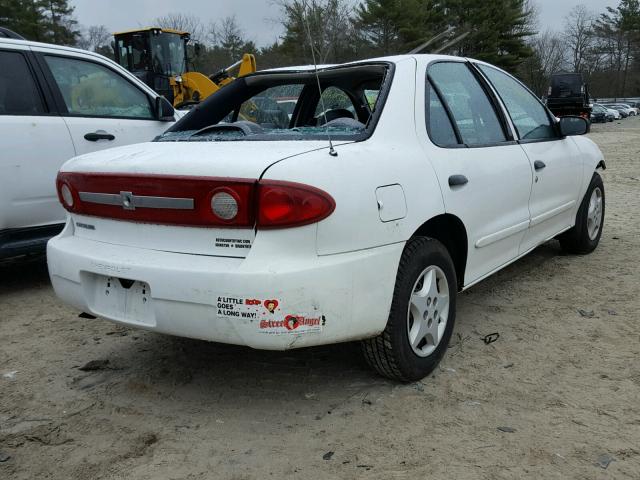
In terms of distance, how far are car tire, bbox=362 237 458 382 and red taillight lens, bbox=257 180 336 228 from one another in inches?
22.3

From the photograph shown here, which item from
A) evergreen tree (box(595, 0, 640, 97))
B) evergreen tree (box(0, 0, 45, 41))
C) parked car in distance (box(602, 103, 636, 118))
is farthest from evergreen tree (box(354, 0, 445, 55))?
evergreen tree (box(595, 0, 640, 97))

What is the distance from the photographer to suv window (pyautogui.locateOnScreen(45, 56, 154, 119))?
4.70m

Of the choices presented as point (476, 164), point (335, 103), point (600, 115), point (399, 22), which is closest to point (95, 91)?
point (335, 103)

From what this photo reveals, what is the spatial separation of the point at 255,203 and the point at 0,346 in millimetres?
2170

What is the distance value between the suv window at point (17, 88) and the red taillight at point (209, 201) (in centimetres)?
207

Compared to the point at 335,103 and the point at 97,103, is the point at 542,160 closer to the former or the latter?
the point at 335,103

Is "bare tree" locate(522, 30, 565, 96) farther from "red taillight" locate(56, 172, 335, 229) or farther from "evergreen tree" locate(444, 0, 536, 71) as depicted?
"red taillight" locate(56, 172, 335, 229)

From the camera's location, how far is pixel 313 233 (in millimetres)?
2303

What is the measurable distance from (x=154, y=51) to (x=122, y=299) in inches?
562

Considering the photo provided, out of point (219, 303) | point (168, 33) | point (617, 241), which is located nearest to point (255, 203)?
point (219, 303)

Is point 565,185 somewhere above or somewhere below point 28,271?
above

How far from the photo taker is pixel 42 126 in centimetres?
438

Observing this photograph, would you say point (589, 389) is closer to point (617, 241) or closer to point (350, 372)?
point (350, 372)

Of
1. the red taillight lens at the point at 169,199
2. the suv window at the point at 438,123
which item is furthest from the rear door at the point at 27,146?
the suv window at the point at 438,123
